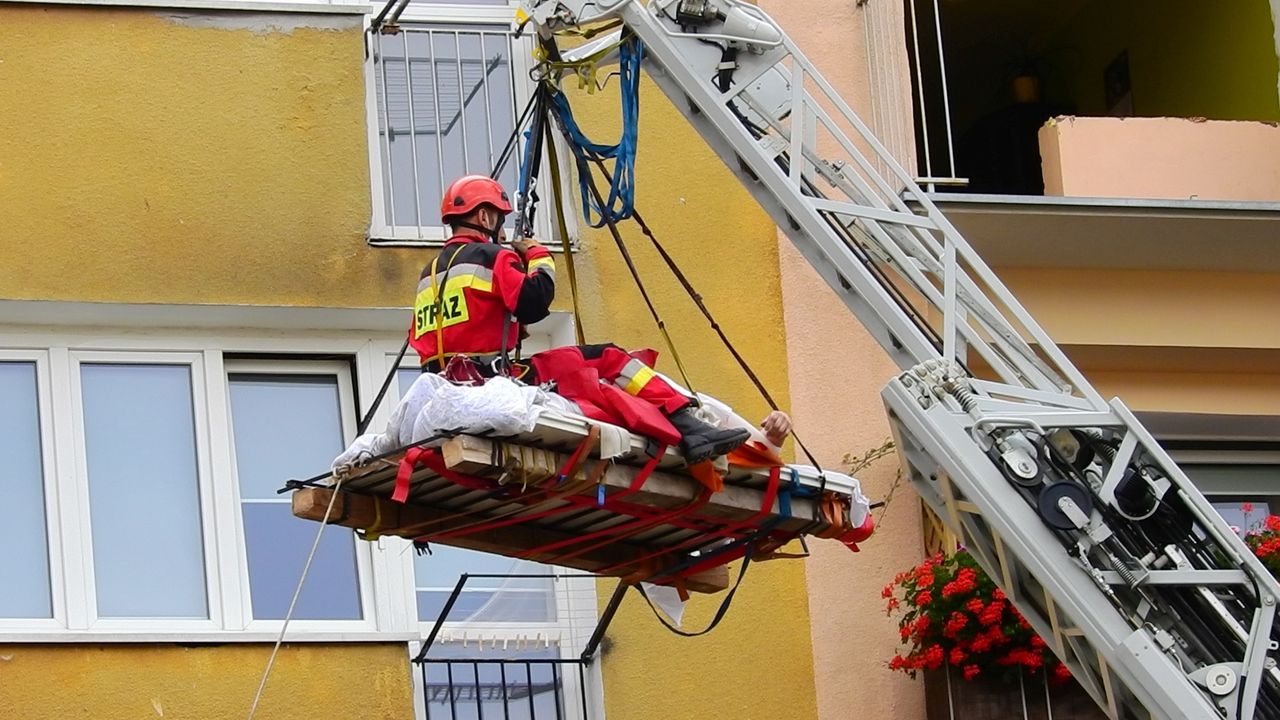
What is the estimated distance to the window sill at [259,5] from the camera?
14977mm

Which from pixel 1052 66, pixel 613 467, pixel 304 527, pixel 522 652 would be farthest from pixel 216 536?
pixel 1052 66

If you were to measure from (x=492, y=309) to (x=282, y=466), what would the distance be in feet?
7.94

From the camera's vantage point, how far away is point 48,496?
14164 millimetres

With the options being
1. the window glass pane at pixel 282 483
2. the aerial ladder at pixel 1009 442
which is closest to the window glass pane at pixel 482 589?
the window glass pane at pixel 282 483

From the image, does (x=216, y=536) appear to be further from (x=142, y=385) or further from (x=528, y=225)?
(x=528, y=225)

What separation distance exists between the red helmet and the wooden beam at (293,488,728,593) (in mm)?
1312

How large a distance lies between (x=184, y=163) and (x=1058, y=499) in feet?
16.4

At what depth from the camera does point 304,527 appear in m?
14.6

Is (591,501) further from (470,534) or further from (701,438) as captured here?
(470,534)

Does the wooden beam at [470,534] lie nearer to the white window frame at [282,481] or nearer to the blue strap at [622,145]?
the white window frame at [282,481]

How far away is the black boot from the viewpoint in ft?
40.3

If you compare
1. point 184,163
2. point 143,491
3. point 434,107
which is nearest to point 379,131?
point 434,107

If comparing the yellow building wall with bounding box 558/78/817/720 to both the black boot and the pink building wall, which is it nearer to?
A: the pink building wall

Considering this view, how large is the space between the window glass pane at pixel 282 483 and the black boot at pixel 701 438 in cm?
272
